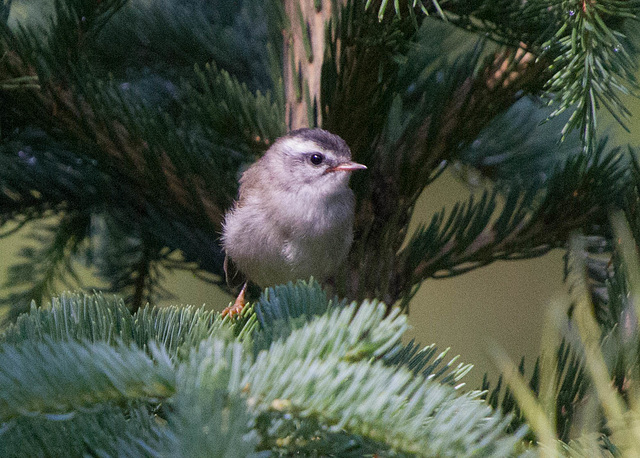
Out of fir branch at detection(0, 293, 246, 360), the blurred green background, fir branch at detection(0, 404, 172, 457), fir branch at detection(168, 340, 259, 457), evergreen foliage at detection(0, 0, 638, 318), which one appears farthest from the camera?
the blurred green background

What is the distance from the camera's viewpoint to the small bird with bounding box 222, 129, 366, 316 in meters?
1.68

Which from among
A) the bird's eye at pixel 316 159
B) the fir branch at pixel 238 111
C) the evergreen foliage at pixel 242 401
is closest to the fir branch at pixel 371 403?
the evergreen foliage at pixel 242 401

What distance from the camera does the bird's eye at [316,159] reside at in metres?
1.76

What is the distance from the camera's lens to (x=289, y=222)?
182cm

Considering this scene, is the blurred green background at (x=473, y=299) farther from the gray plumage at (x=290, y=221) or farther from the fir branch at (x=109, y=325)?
the fir branch at (x=109, y=325)

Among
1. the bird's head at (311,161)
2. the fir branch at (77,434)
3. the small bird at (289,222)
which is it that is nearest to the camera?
the fir branch at (77,434)

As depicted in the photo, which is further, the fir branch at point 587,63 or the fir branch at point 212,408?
the fir branch at point 587,63

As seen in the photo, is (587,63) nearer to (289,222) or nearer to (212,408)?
(212,408)

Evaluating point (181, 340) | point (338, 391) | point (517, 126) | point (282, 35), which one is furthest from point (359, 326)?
point (517, 126)

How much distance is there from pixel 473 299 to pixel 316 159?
0.72 metres

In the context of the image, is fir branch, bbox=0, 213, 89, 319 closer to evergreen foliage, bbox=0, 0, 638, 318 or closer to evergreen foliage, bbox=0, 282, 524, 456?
evergreen foliage, bbox=0, 0, 638, 318

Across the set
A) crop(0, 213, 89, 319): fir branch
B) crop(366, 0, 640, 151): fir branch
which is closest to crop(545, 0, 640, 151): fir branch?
crop(366, 0, 640, 151): fir branch

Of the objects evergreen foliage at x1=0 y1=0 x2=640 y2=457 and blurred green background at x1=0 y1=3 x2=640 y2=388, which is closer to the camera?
evergreen foliage at x1=0 y1=0 x2=640 y2=457

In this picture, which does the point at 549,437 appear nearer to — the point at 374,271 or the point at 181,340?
the point at 181,340
